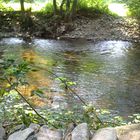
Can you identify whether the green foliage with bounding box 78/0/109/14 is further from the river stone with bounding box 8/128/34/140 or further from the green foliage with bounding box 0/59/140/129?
Result: the river stone with bounding box 8/128/34/140

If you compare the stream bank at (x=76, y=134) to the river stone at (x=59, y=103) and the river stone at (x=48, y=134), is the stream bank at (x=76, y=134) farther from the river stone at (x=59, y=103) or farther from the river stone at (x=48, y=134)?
the river stone at (x=59, y=103)

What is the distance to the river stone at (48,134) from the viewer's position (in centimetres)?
299

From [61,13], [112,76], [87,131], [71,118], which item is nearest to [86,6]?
[61,13]

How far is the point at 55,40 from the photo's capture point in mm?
14633

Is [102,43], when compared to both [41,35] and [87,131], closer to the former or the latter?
Answer: [41,35]

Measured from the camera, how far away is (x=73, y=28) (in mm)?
16031

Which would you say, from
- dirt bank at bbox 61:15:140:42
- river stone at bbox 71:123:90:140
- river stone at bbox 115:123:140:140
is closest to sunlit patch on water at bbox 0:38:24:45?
dirt bank at bbox 61:15:140:42

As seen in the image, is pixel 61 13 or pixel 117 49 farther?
pixel 61 13

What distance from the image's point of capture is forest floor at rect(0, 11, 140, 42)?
1535 centimetres

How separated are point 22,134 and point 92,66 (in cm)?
790

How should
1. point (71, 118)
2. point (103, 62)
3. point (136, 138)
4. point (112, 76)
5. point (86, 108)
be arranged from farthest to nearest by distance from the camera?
point (103, 62)
point (112, 76)
point (71, 118)
point (86, 108)
point (136, 138)

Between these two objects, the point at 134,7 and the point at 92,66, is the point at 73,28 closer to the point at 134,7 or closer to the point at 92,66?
the point at 134,7

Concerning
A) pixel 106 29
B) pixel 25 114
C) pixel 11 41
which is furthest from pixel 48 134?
pixel 106 29

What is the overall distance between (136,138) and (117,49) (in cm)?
1071
